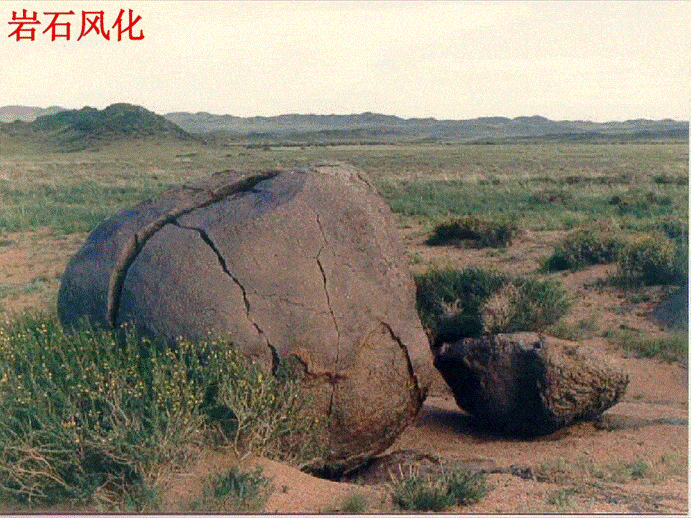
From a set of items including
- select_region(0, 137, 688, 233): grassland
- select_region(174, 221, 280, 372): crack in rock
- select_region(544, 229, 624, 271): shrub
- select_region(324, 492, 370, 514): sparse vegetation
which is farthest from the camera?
select_region(0, 137, 688, 233): grassland

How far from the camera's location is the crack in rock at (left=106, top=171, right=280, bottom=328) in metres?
6.27

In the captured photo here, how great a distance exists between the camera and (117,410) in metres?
5.28

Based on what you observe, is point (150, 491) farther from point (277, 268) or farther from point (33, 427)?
point (277, 268)

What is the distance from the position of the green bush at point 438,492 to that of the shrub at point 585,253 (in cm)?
1006

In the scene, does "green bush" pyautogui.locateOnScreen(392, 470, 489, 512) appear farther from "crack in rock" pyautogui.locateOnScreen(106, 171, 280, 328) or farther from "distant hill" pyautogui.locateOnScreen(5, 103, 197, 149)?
"distant hill" pyautogui.locateOnScreen(5, 103, 197, 149)

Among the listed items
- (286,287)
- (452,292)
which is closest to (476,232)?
(452,292)

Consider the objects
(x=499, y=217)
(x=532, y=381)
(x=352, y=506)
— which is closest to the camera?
(x=352, y=506)

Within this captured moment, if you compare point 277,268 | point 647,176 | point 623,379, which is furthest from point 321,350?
point 647,176

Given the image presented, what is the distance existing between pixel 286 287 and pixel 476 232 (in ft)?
40.3

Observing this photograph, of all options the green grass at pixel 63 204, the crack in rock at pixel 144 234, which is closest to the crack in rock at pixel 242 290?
the crack in rock at pixel 144 234

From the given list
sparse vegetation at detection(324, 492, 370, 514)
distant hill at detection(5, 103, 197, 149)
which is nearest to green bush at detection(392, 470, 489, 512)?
sparse vegetation at detection(324, 492, 370, 514)

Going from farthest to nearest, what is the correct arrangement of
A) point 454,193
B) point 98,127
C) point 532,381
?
point 98,127, point 454,193, point 532,381

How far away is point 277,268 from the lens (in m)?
6.27

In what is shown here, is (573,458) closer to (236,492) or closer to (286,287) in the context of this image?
(286,287)
